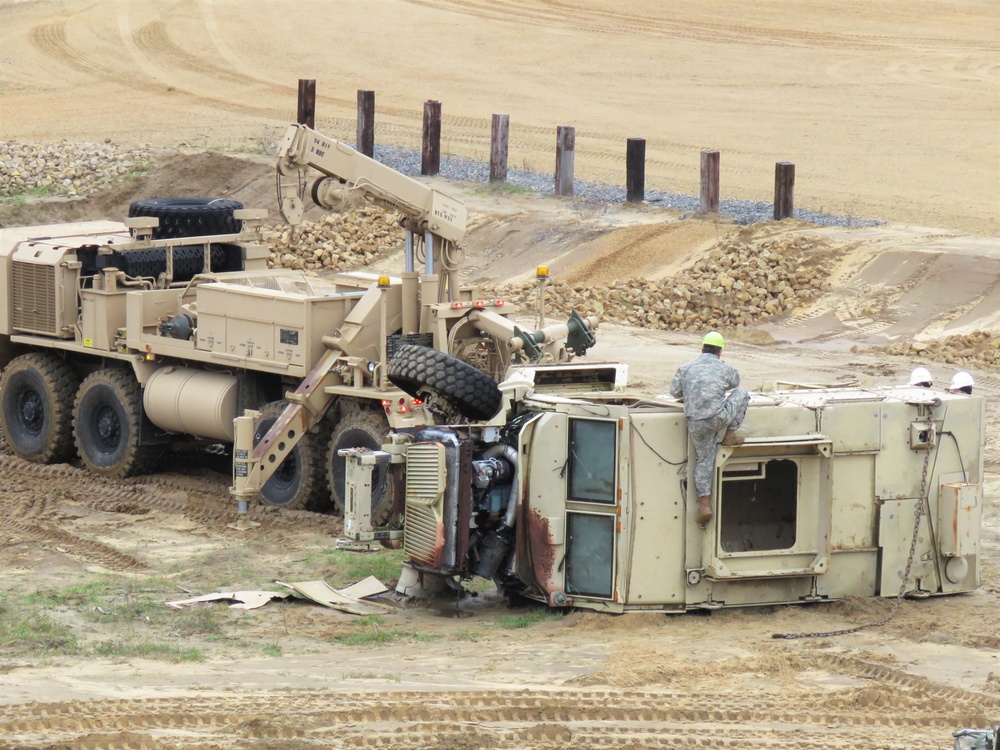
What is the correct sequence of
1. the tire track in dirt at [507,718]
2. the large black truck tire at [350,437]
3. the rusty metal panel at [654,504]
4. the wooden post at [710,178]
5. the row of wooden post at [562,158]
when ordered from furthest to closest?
the wooden post at [710,178]
the row of wooden post at [562,158]
the large black truck tire at [350,437]
the rusty metal panel at [654,504]
the tire track in dirt at [507,718]

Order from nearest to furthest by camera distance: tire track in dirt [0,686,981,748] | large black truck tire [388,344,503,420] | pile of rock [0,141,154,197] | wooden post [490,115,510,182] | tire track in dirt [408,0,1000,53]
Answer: tire track in dirt [0,686,981,748]
large black truck tire [388,344,503,420]
wooden post [490,115,510,182]
pile of rock [0,141,154,197]
tire track in dirt [408,0,1000,53]

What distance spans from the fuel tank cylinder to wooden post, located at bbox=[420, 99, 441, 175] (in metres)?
12.7

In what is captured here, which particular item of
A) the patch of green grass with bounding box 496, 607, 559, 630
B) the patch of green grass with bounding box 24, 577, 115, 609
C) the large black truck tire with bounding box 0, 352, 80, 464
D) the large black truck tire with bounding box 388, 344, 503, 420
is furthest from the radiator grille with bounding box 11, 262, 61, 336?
the patch of green grass with bounding box 496, 607, 559, 630

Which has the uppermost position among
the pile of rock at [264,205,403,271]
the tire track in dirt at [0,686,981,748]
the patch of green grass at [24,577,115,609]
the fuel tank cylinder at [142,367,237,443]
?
the pile of rock at [264,205,403,271]

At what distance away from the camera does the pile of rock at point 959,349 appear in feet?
65.9

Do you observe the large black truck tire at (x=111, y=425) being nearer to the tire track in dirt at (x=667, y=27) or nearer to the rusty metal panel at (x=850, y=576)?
the rusty metal panel at (x=850, y=576)

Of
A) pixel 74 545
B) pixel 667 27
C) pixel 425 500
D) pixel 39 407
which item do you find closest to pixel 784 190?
pixel 39 407

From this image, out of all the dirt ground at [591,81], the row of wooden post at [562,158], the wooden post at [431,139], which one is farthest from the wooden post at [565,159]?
the wooden post at [431,139]

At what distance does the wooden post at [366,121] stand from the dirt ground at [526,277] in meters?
1.80

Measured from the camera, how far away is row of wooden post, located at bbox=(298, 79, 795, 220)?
2434 cm

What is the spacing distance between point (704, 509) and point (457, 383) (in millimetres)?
1950

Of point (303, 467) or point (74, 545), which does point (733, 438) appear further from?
point (74, 545)

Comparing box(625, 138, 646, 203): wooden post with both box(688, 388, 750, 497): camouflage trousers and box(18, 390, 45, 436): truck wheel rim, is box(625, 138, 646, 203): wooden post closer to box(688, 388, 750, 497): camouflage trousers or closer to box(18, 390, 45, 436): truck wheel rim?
box(18, 390, 45, 436): truck wheel rim

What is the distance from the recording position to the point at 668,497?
1148 cm
